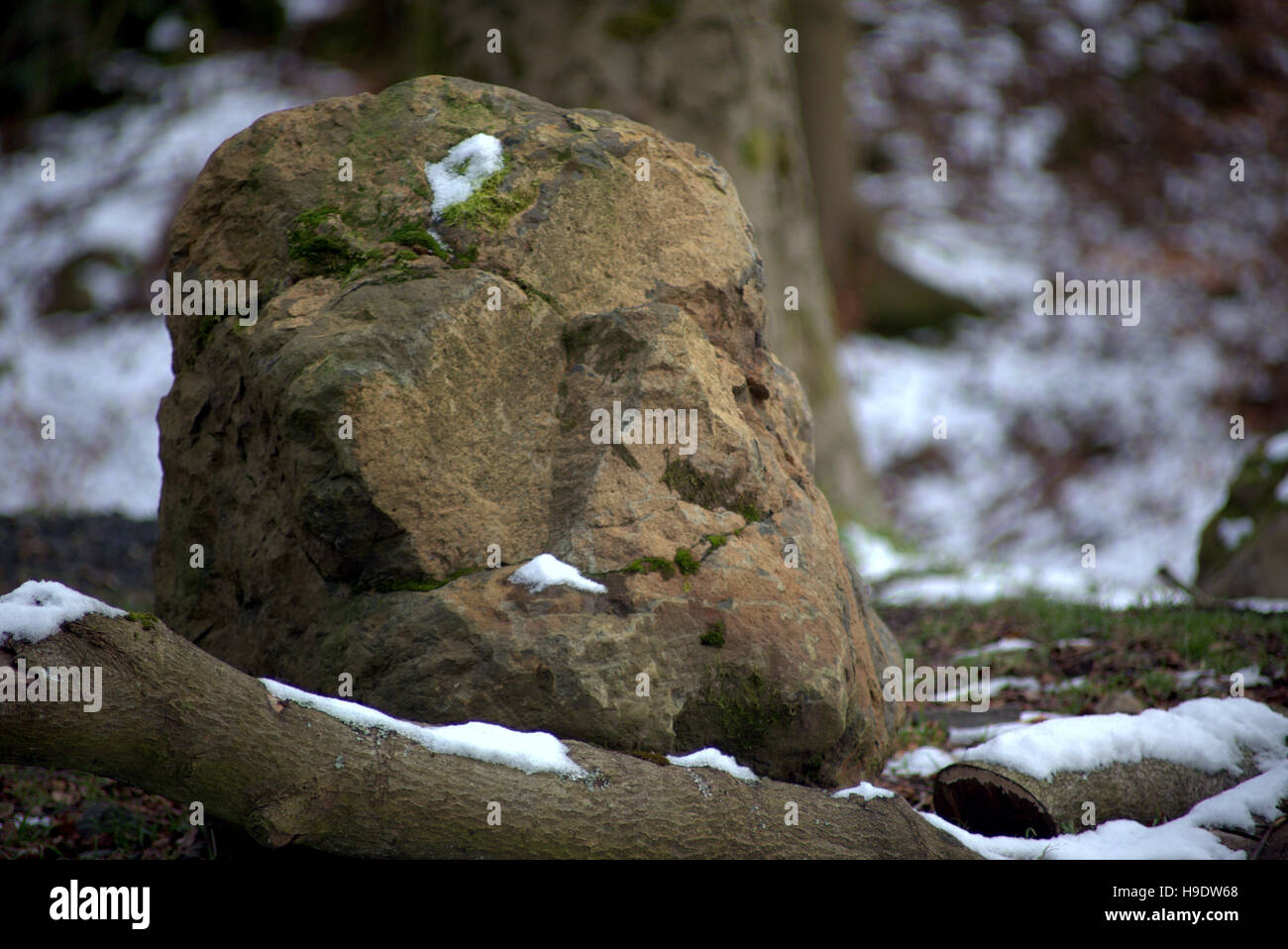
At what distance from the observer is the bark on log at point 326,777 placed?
2.03 m

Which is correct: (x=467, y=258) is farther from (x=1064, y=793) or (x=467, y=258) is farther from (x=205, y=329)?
(x=1064, y=793)

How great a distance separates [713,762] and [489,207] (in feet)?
5.44

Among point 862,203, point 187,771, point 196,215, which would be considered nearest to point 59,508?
point 196,215

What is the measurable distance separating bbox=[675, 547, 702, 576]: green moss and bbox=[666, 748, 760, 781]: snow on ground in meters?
0.46

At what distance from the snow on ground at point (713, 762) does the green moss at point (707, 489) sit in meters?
0.67

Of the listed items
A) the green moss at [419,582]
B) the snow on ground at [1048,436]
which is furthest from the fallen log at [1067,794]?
the snow on ground at [1048,436]

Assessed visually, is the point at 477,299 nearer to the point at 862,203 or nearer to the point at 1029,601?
the point at 1029,601

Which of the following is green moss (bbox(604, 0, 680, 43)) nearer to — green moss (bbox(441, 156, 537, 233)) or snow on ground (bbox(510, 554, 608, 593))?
green moss (bbox(441, 156, 537, 233))

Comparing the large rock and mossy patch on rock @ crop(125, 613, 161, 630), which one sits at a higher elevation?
the large rock

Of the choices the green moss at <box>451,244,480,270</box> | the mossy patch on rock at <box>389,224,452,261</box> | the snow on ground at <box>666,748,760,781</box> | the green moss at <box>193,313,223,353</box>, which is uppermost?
the mossy patch on rock at <box>389,224,452,261</box>

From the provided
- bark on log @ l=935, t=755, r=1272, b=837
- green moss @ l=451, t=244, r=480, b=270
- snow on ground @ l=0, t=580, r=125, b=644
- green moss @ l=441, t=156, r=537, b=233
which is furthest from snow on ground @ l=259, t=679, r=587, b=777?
green moss @ l=441, t=156, r=537, b=233

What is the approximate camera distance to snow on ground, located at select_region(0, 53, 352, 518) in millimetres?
9789
